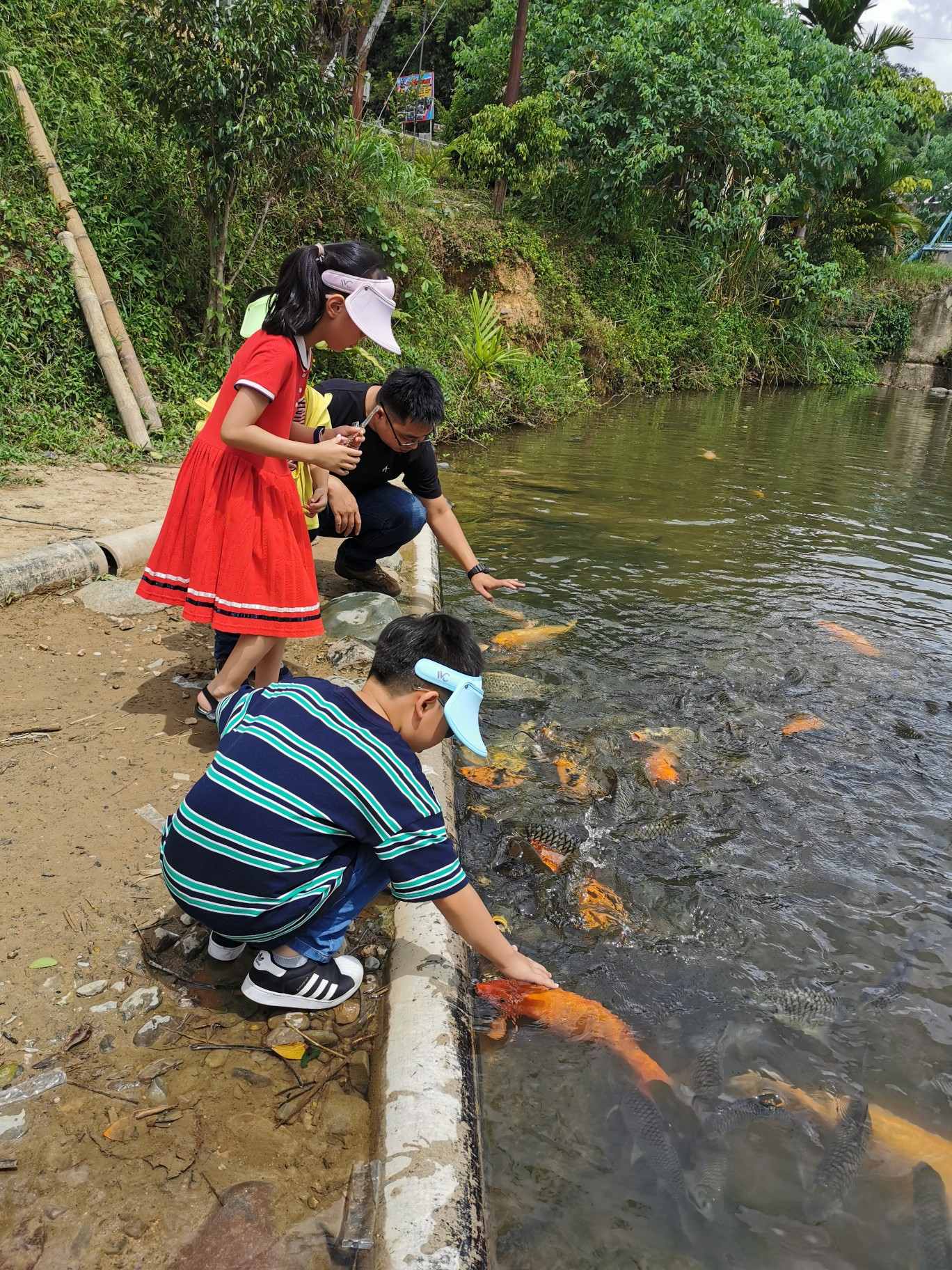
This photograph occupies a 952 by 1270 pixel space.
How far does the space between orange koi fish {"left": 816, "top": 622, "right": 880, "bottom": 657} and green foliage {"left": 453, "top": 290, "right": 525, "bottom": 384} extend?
7.14m

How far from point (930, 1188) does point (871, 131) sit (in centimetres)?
2480

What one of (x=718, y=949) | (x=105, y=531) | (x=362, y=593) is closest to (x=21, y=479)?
(x=105, y=531)

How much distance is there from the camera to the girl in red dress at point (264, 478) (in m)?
3.06

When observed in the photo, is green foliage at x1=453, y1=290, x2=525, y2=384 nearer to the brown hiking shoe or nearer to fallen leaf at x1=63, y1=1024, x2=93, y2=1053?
the brown hiking shoe

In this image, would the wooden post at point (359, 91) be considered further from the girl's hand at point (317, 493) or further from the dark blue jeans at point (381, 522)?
the girl's hand at point (317, 493)

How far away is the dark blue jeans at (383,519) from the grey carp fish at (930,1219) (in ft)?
12.7

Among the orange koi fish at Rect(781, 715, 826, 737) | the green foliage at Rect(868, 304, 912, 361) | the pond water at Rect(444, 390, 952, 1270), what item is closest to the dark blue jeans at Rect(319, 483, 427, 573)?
the pond water at Rect(444, 390, 952, 1270)

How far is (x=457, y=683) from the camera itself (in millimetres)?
2227

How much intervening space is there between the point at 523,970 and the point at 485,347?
10310 mm

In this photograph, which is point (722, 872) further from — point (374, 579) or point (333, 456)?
point (374, 579)

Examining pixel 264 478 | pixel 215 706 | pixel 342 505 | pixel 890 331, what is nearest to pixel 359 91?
pixel 342 505

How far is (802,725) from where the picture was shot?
14.6 ft

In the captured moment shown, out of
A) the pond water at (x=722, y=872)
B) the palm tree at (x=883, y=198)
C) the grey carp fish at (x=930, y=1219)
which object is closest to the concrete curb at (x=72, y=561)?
the pond water at (x=722, y=872)

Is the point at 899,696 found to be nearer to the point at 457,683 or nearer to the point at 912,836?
the point at 912,836
